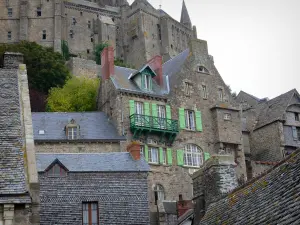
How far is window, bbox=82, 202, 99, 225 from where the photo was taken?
85.9ft

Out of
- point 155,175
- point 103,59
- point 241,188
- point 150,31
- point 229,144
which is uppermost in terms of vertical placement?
point 150,31

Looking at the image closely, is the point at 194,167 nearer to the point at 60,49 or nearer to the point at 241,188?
the point at 241,188

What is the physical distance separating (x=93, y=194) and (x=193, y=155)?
20913 mm

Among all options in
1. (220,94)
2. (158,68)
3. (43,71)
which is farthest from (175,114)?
(43,71)

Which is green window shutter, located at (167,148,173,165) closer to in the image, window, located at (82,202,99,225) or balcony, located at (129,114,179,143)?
balcony, located at (129,114,179,143)

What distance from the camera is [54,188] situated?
2706cm

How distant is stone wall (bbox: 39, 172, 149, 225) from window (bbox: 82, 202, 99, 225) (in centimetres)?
18

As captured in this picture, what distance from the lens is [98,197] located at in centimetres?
2680

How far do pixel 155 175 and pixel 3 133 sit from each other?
31.2m

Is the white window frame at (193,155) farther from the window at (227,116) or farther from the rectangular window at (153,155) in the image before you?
the window at (227,116)

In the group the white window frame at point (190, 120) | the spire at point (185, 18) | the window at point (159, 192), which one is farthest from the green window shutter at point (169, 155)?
the spire at point (185, 18)

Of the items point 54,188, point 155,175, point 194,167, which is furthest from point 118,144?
point 54,188

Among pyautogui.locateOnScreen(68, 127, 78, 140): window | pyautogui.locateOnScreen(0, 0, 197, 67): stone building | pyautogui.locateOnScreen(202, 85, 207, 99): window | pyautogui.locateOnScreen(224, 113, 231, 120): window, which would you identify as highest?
pyautogui.locateOnScreen(0, 0, 197, 67): stone building

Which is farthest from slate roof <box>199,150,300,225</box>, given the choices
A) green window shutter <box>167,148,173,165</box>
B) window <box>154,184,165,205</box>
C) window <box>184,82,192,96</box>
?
window <box>184,82,192,96</box>
